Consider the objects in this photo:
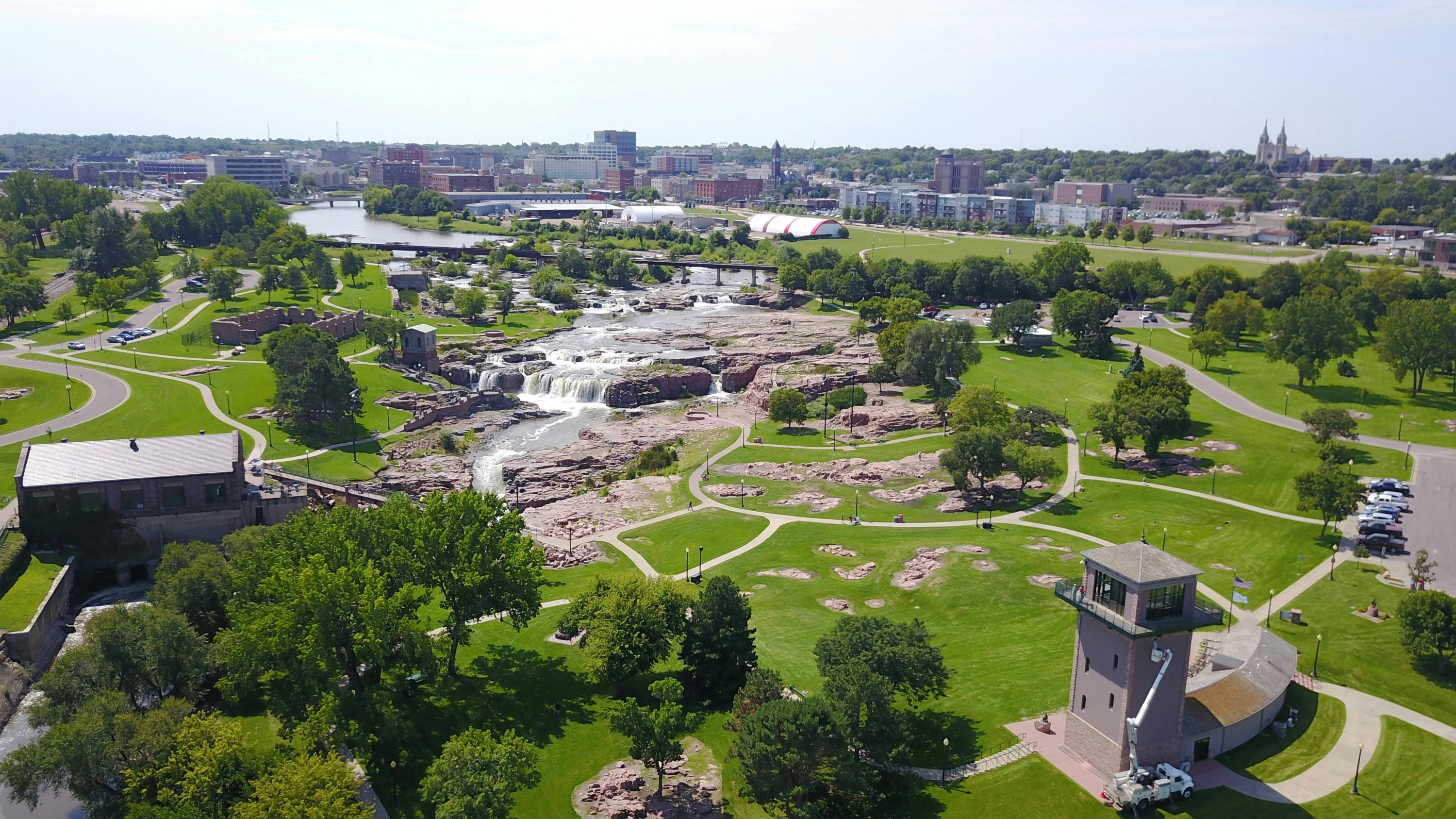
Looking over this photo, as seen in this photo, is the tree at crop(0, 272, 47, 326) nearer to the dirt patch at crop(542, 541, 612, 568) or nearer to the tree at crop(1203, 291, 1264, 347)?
the dirt patch at crop(542, 541, 612, 568)

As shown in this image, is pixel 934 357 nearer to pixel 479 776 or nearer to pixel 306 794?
pixel 479 776

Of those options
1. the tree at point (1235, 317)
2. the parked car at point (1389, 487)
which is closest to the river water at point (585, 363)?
the tree at point (1235, 317)

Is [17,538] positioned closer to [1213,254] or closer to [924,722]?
[924,722]

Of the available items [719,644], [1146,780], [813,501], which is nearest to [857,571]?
[813,501]

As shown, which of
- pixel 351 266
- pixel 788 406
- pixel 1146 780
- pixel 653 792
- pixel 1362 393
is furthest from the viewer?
pixel 351 266

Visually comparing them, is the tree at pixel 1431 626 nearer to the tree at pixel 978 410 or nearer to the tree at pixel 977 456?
the tree at pixel 977 456
